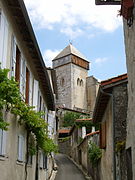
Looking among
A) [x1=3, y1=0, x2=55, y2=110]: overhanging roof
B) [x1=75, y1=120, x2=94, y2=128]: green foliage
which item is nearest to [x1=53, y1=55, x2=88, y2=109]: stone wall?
[x1=75, y1=120, x2=94, y2=128]: green foliage

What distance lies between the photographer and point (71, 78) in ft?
226

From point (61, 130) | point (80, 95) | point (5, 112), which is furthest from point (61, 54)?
point (5, 112)

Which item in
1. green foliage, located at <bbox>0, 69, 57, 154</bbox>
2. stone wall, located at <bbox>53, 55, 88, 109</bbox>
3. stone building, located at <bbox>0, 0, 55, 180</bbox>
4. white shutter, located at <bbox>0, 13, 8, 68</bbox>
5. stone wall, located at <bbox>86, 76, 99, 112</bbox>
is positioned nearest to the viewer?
green foliage, located at <bbox>0, 69, 57, 154</bbox>

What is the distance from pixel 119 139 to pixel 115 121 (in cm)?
68

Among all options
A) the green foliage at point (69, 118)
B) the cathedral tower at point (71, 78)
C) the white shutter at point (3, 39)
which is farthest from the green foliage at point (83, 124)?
the cathedral tower at point (71, 78)

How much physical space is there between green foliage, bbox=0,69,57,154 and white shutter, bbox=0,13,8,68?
1075mm

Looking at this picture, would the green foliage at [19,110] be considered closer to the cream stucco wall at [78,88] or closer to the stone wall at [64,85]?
the stone wall at [64,85]

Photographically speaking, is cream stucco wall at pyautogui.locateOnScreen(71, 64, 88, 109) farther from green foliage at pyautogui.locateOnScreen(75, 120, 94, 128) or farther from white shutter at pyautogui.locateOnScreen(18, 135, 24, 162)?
white shutter at pyautogui.locateOnScreen(18, 135, 24, 162)

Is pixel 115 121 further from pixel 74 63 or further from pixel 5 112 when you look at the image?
pixel 74 63

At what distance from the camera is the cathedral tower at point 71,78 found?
68375mm

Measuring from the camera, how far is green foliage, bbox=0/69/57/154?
21.8 feet

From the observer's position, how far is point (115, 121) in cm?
1187

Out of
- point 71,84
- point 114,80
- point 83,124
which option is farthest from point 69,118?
point 114,80

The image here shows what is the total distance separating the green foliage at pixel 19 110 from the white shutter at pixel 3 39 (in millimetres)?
1075
